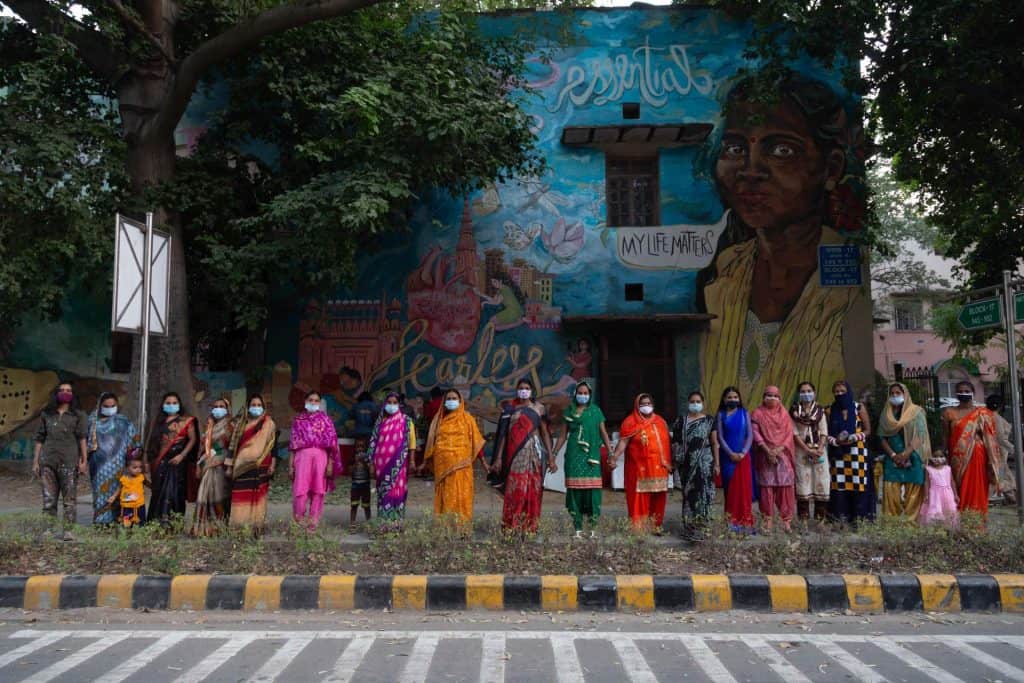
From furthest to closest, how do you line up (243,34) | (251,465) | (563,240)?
(563,240) < (243,34) < (251,465)

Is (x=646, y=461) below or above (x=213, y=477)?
above

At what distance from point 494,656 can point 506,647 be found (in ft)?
0.66

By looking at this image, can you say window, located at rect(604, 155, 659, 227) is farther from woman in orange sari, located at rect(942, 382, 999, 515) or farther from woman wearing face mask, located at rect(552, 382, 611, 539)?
woman in orange sari, located at rect(942, 382, 999, 515)

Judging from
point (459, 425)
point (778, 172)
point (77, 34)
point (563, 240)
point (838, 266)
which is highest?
point (77, 34)

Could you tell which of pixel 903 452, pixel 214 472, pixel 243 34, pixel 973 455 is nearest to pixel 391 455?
pixel 214 472

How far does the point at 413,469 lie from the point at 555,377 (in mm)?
5276

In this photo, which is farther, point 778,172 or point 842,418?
point 778,172

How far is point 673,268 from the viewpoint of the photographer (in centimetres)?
1345

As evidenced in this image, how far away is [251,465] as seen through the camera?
25.0 feet

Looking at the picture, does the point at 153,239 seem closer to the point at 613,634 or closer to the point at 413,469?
the point at 413,469

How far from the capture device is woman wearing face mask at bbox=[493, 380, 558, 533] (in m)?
7.57

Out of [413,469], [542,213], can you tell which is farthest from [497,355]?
[413,469]

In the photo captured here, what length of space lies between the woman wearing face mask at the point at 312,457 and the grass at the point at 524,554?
1.31 meters

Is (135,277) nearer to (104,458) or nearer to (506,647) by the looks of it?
(104,458)
